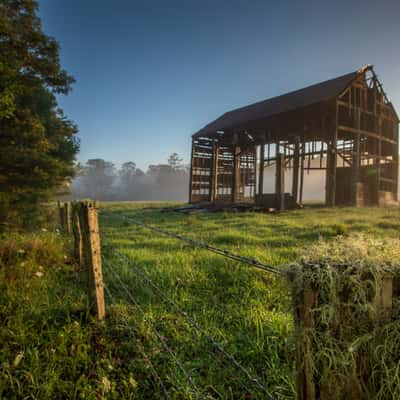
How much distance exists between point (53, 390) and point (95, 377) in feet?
1.04

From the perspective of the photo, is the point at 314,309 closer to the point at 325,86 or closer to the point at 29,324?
the point at 29,324

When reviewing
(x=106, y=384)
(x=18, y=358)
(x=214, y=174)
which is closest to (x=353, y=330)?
(x=106, y=384)

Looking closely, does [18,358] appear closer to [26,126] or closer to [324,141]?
[26,126]

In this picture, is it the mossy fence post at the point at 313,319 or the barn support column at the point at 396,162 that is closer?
the mossy fence post at the point at 313,319

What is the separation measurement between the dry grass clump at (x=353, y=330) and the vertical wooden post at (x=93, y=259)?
2646 millimetres

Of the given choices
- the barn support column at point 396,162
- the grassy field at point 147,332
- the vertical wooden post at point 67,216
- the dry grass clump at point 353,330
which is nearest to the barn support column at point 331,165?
the barn support column at point 396,162

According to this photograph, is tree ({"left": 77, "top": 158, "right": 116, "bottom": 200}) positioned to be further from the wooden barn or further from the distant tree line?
the wooden barn

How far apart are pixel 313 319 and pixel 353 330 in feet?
0.53

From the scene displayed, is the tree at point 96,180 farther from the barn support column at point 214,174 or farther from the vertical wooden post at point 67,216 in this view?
the vertical wooden post at point 67,216

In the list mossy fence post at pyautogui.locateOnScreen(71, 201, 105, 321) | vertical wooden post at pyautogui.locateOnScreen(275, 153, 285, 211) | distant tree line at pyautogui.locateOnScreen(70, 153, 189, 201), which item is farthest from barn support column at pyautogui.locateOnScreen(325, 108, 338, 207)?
distant tree line at pyautogui.locateOnScreen(70, 153, 189, 201)

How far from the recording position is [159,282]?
3.95 m

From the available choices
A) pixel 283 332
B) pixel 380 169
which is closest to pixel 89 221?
pixel 283 332

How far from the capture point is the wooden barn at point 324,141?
15.2m

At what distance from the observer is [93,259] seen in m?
3.04
